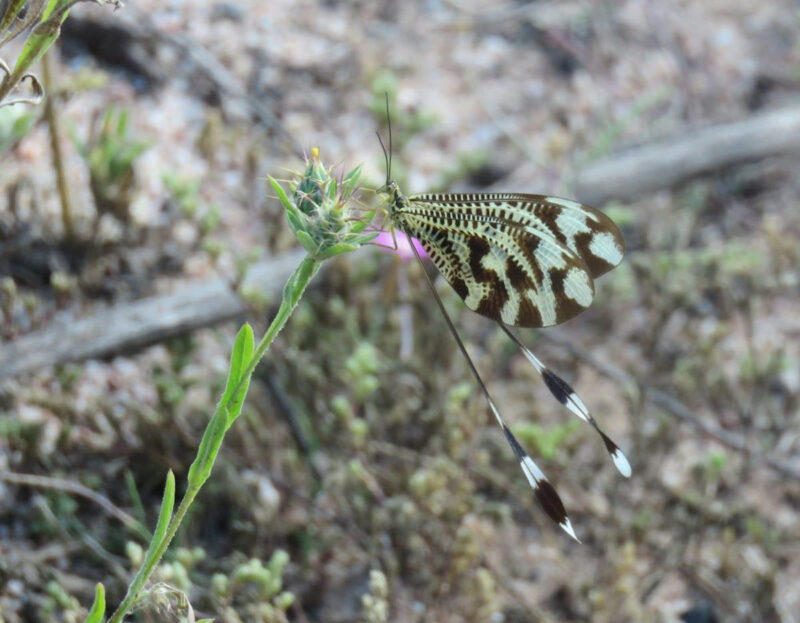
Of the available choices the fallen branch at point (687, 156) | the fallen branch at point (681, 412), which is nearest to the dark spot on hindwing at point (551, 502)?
the fallen branch at point (681, 412)

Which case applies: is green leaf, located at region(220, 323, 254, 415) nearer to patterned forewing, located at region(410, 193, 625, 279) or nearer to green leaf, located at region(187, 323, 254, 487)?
green leaf, located at region(187, 323, 254, 487)

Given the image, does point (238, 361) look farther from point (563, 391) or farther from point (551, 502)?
point (563, 391)

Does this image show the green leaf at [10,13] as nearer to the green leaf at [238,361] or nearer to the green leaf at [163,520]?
the green leaf at [238,361]

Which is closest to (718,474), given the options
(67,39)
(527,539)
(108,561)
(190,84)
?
(527,539)

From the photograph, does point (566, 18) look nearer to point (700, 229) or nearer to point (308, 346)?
point (700, 229)

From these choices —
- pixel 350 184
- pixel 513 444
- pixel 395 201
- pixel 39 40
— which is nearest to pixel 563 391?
pixel 513 444

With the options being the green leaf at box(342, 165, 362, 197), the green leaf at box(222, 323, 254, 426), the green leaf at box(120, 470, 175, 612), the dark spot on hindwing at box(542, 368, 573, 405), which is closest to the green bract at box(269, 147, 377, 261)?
the green leaf at box(342, 165, 362, 197)
